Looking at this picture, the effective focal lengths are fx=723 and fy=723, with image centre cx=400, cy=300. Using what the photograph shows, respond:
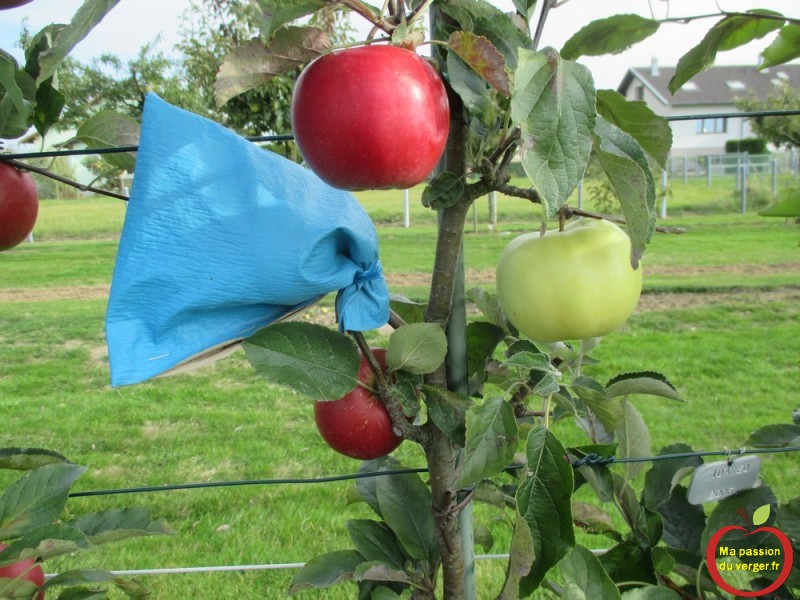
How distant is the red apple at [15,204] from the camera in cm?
84

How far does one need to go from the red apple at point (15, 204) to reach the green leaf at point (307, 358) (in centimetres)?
41

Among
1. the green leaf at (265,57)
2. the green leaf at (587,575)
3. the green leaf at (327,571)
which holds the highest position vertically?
the green leaf at (265,57)

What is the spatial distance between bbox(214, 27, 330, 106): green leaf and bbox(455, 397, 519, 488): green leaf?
33 cm

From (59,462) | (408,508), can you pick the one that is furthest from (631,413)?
(59,462)

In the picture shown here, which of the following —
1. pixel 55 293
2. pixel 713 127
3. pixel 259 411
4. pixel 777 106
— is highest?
pixel 713 127

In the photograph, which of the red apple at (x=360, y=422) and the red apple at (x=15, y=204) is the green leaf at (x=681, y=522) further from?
the red apple at (x=15, y=204)

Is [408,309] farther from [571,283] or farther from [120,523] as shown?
[120,523]

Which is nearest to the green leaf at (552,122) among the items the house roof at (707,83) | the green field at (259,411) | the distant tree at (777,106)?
the green field at (259,411)

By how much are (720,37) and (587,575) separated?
606mm

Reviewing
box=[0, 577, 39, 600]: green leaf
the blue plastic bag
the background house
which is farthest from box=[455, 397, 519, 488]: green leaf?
the background house

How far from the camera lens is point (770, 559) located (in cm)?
84

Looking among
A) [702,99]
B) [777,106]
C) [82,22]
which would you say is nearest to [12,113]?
[82,22]

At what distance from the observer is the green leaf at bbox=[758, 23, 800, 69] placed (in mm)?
882

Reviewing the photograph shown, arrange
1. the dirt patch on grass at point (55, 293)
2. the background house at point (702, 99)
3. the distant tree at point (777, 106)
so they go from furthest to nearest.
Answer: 1. the background house at point (702, 99)
2. the distant tree at point (777, 106)
3. the dirt patch on grass at point (55, 293)
